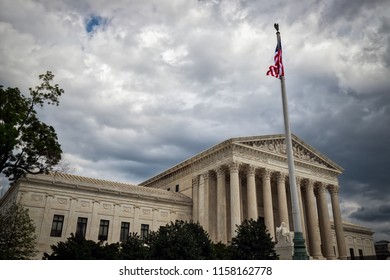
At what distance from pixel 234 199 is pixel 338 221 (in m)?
20.0

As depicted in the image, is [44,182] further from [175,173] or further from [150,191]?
[175,173]

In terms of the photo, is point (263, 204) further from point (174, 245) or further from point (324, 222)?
point (174, 245)

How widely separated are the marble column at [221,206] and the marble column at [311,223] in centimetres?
1304

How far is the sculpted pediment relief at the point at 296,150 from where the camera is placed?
145 ft

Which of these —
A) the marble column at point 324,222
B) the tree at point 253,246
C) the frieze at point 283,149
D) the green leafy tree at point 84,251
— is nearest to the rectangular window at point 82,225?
the green leafy tree at point 84,251

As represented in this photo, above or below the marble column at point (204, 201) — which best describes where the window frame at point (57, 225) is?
below

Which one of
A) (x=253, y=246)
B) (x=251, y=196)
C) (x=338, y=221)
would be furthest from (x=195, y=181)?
(x=253, y=246)

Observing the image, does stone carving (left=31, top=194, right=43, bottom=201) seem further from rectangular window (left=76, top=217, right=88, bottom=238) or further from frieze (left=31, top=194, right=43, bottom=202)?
rectangular window (left=76, top=217, right=88, bottom=238)

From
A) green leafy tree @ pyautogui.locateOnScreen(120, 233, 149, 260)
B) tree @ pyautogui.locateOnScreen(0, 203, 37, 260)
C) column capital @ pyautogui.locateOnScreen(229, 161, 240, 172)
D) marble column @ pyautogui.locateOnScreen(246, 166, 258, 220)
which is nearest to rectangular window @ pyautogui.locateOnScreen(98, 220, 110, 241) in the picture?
tree @ pyautogui.locateOnScreen(0, 203, 37, 260)

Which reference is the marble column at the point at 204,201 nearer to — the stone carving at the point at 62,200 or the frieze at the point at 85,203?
the frieze at the point at 85,203

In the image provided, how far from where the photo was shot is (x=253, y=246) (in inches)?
823

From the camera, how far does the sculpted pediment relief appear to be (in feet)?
145
